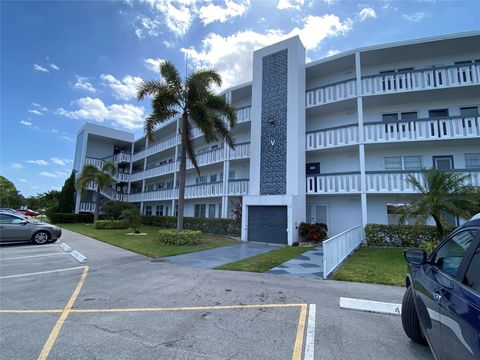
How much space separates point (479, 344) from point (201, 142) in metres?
25.4

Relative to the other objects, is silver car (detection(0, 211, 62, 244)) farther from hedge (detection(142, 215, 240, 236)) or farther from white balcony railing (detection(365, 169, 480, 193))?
white balcony railing (detection(365, 169, 480, 193))

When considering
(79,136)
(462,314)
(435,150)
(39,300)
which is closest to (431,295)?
(462,314)

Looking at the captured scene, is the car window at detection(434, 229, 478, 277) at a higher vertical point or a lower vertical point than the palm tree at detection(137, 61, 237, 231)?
lower

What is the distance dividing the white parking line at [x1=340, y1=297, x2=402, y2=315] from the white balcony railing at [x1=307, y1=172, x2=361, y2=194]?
428 inches

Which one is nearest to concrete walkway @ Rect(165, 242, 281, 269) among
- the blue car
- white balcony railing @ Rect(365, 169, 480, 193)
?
the blue car

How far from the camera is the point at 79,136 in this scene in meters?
36.4

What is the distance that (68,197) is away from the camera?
31.9m

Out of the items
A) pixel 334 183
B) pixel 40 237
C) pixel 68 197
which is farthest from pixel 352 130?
pixel 68 197

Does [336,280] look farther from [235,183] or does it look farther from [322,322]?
[235,183]

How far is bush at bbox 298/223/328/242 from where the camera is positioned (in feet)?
51.0

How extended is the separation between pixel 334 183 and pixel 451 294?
47.0 feet

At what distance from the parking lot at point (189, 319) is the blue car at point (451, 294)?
3.51 feet

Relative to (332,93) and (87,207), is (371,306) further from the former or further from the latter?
(87,207)

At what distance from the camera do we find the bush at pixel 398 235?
13.4 meters
